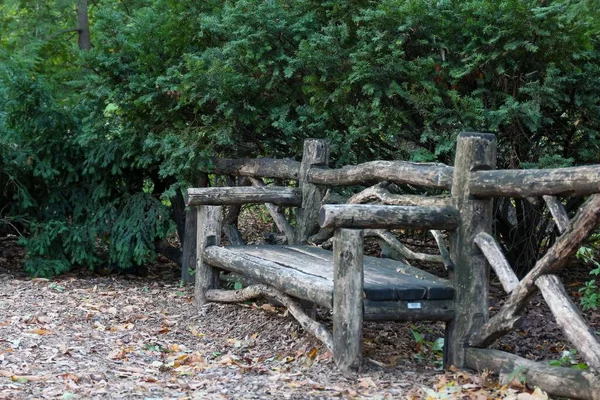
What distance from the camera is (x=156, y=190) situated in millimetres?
9555

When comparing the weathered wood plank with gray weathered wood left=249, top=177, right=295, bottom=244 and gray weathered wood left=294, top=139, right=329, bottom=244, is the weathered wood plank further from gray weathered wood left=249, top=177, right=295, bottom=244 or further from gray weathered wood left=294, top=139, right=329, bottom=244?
gray weathered wood left=249, top=177, right=295, bottom=244

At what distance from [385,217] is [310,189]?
7.20 ft

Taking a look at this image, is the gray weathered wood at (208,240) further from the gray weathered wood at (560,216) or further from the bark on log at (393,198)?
the gray weathered wood at (560,216)

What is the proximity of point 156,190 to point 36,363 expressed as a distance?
174 inches

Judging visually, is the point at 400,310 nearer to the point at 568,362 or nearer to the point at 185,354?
the point at 568,362

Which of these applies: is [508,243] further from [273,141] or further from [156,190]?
[156,190]

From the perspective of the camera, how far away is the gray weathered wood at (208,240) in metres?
7.39

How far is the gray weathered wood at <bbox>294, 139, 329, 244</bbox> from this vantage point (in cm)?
697

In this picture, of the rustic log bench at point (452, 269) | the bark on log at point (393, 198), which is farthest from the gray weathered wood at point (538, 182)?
the bark on log at point (393, 198)

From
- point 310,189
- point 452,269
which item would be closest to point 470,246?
point 452,269

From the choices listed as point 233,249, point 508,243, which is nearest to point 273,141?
point 233,249

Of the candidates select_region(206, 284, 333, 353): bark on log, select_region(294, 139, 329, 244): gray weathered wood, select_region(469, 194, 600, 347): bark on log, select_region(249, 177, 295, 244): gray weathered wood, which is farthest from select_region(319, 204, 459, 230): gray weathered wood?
select_region(249, 177, 295, 244): gray weathered wood

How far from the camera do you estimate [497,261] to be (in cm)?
482

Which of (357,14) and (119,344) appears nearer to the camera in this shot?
(119,344)
